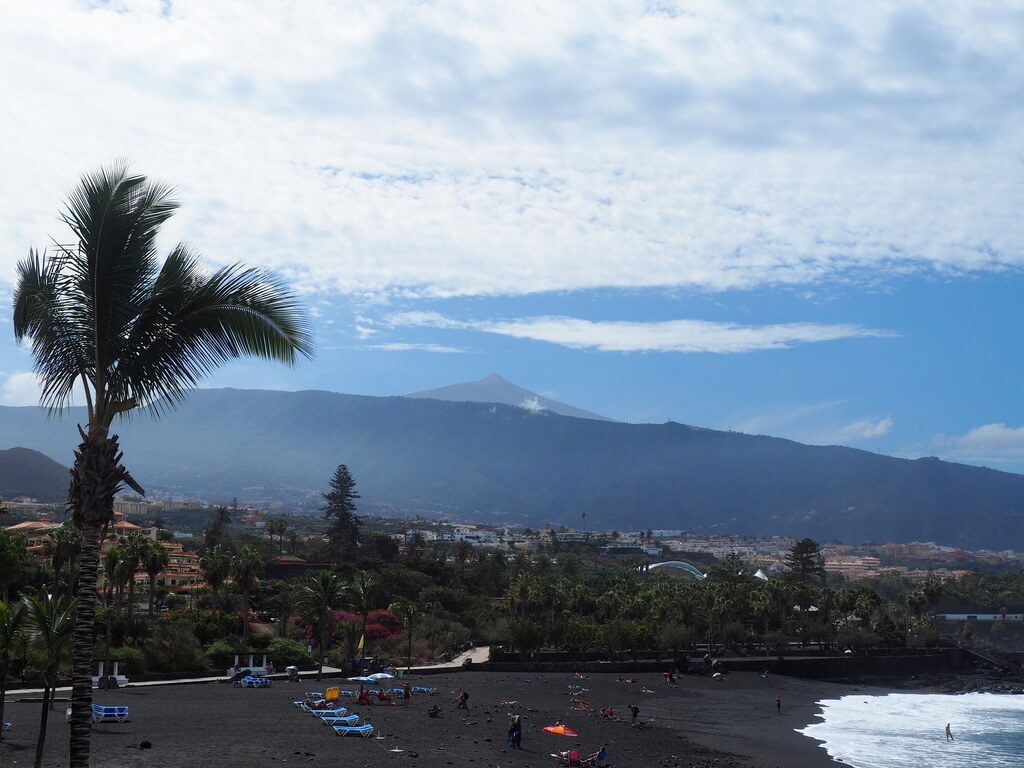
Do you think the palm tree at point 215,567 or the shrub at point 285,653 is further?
the palm tree at point 215,567

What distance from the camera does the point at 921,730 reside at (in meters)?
43.9

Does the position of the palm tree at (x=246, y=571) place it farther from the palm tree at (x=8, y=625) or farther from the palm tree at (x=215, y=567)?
the palm tree at (x=8, y=625)

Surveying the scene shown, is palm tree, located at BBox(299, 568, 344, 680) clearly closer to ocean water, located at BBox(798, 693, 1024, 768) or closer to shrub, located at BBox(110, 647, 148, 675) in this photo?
shrub, located at BBox(110, 647, 148, 675)

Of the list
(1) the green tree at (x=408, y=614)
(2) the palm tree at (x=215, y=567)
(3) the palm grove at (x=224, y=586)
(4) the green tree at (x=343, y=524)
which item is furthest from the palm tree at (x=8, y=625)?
(4) the green tree at (x=343, y=524)

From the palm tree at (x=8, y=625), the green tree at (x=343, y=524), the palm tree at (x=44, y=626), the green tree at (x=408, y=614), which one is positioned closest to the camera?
the palm tree at (x=44, y=626)

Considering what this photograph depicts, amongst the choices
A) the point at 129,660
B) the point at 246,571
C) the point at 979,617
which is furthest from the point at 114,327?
the point at 979,617

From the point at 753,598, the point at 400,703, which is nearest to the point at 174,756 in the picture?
the point at 400,703

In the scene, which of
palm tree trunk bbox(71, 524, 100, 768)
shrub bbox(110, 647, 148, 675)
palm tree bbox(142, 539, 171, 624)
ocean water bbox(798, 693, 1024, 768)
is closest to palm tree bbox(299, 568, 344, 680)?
palm tree bbox(142, 539, 171, 624)

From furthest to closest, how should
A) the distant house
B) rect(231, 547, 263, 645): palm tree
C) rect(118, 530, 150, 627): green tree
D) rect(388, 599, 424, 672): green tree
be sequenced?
the distant house, rect(388, 599, 424, 672): green tree, rect(231, 547, 263, 645): palm tree, rect(118, 530, 150, 627): green tree

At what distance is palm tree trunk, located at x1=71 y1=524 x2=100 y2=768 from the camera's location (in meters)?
9.18

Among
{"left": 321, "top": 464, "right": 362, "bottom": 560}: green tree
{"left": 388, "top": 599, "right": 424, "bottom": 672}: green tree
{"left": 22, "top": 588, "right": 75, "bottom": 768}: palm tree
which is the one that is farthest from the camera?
{"left": 321, "top": 464, "right": 362, "bottom": 560}: green tree

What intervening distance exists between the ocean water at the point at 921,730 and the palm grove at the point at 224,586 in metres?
14.2

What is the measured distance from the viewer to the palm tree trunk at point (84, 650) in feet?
30.1

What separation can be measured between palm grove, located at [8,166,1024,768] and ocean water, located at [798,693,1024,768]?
46.4ft
